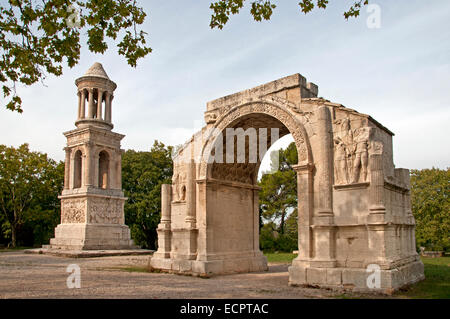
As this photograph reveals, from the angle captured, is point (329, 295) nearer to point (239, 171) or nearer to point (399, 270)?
point (399, 270)

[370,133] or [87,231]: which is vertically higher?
[370,133]

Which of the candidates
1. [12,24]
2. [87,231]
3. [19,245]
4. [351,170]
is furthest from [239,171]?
[19,245]

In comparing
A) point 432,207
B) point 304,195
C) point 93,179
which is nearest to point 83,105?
point 93,179

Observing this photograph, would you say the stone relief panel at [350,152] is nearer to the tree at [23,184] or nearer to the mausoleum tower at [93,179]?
the mausoleum tower at [93,179]

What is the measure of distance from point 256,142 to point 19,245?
26653mm

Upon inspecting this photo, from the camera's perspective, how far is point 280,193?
28656 mm

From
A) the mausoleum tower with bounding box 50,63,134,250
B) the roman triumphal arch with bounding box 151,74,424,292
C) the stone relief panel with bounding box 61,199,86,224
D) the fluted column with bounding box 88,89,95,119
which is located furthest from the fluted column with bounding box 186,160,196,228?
the fluted column with bounding box 88,89,95,119

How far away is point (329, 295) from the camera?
8.21 metres

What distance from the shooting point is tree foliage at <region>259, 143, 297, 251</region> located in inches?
1085

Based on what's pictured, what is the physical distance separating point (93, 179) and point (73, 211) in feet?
7.12

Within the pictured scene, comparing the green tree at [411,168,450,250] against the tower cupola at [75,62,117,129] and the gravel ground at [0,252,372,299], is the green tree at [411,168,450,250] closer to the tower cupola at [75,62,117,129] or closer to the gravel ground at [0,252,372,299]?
the gravel ground at [0,252,372,299]

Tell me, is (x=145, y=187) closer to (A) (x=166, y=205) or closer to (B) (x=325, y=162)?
(A) (x=166, y=205)

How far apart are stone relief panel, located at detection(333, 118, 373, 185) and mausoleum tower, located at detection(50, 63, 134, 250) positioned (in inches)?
620

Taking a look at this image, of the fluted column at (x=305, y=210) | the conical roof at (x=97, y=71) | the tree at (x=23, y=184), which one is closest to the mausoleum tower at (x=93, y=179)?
the conical roof at (x=97, y=71)
